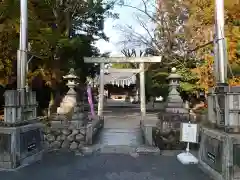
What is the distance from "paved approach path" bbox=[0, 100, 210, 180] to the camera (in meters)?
6.86

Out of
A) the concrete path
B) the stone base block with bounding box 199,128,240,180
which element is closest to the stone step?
the concrete path

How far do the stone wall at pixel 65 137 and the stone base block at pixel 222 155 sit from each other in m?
5.42

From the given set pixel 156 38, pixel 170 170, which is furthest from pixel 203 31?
pixel 170 170

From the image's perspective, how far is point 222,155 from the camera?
613cm

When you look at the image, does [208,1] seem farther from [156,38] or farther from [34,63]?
[34,63]

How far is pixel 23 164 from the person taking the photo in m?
7.82

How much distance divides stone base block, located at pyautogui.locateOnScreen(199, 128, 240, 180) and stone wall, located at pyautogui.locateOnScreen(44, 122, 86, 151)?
542cm

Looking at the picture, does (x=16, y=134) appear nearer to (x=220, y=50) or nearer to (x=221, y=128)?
(x=221, y=128)

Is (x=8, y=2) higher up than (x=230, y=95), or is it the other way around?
(x=8, y=2)

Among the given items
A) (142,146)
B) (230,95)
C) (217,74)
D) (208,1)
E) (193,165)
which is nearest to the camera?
(230,95)

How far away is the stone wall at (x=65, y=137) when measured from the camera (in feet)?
36.9

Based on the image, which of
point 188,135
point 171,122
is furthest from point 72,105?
point 188,135

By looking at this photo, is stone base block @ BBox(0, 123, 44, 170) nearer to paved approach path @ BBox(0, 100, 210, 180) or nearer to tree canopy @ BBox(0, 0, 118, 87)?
paved approach path @ BBox(0, 100, 210, 180)

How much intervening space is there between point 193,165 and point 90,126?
4547 millimetres
